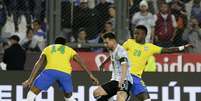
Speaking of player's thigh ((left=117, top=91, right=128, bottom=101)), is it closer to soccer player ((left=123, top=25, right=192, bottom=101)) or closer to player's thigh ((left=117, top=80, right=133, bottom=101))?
player's thigh ((left=117, top=80, right=133, bottom=101))

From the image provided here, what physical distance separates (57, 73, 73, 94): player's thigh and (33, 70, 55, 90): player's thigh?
0.20 m

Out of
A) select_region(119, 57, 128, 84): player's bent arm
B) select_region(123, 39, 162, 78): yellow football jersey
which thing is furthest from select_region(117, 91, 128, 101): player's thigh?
select_region(123, 39, 162, 78): yellow football jersey

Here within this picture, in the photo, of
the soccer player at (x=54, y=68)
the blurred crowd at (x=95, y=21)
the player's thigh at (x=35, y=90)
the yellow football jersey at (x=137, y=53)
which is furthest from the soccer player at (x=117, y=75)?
the blurred crowd at (x=95, y=21)

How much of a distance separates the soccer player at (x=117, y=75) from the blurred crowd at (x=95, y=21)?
182 inches

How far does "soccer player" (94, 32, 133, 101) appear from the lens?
38.1ft

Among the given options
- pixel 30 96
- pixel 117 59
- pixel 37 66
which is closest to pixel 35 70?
pixel 37 66

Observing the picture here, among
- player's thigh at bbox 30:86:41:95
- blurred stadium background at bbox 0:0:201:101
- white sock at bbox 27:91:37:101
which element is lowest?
white sock at bbox 27:91:37:101

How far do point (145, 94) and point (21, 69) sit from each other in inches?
160

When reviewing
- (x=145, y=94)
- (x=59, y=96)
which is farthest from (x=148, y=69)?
(x=145, y=94)

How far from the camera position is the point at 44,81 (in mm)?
13914

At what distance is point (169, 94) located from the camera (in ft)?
50.3

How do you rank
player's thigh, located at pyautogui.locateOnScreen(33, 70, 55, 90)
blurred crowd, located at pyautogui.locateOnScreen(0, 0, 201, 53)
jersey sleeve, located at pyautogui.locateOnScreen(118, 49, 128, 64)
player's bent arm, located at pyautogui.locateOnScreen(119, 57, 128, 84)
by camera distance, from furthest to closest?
blurred crowd, located at pyautogui.locateOnScreen(0, 0, 201, 53) < player's thigh, located at pyautogui.locateOnScreen(33, 70, 55, 90) < jersey sleeve, located at pyautogui.locateOnScreen(118, 49, 128, 64) < player's bent arm, located at pyautogui.locateOnScreen(119, 57, 128, 84)

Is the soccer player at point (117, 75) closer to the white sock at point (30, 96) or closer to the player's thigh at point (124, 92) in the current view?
the player's thigh at point (124, 92)

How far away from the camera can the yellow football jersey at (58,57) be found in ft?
46.0
